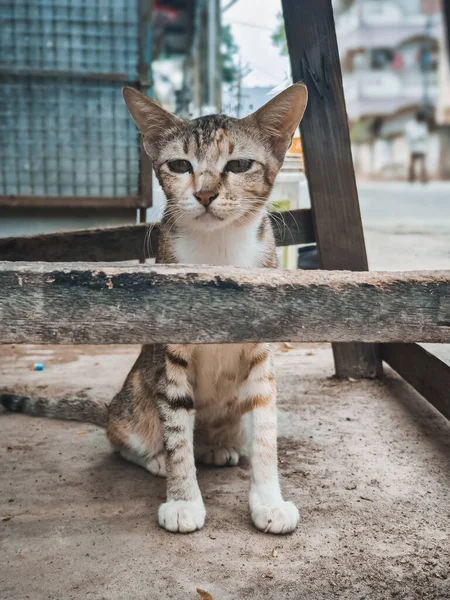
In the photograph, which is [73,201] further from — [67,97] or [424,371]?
[424,371]

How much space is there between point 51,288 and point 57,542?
0.88 m

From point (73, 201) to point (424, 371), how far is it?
293cm

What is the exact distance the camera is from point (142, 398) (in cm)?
220

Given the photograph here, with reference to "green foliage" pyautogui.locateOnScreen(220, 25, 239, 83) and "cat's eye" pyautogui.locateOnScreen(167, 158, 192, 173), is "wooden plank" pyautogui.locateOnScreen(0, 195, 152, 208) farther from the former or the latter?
"cat's eye" pyautogui.locateOnScreen(167, 158, 192, 173)

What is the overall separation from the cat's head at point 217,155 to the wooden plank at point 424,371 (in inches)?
36.3

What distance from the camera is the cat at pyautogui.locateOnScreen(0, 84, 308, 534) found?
1877 millimetres

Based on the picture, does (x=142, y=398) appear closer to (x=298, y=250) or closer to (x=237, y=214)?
(x=237, y=214)

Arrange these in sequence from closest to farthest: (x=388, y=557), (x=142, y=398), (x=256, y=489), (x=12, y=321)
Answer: (x=12, y=321) → (x=388, y=557) → (x=256, y=489) → (x=142, y=398)

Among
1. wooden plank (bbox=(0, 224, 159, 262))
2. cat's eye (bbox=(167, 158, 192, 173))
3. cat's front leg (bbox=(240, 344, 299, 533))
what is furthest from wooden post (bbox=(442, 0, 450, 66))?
wooden plank (bbox=(0, 224, 159, 262))

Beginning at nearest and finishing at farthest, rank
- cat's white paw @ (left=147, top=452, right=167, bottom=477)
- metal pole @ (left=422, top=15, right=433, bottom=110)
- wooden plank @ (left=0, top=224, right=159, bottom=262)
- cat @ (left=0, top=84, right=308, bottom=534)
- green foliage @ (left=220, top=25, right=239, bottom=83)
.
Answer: cat @ (left=0, top=84, right=308, bottom=534) → cat's white paw @ (left=147, top=452, right=167, bottom=477) → wooden plank @ (left=0, top=224, right=159, bottom=262) → green foliage @ (left=220, top=25, right=239, bottom=83) → metal pole @ (left=422, top=15, right=433, bottom=110)

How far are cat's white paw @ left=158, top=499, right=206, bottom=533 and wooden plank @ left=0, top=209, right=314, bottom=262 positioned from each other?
134cm

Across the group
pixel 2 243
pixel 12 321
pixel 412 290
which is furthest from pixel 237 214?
pixel 2 243

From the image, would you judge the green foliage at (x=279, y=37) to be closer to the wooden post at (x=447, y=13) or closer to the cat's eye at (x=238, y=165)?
the cat's eye at (x=238, y=165)

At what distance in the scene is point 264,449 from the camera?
1912 mm
